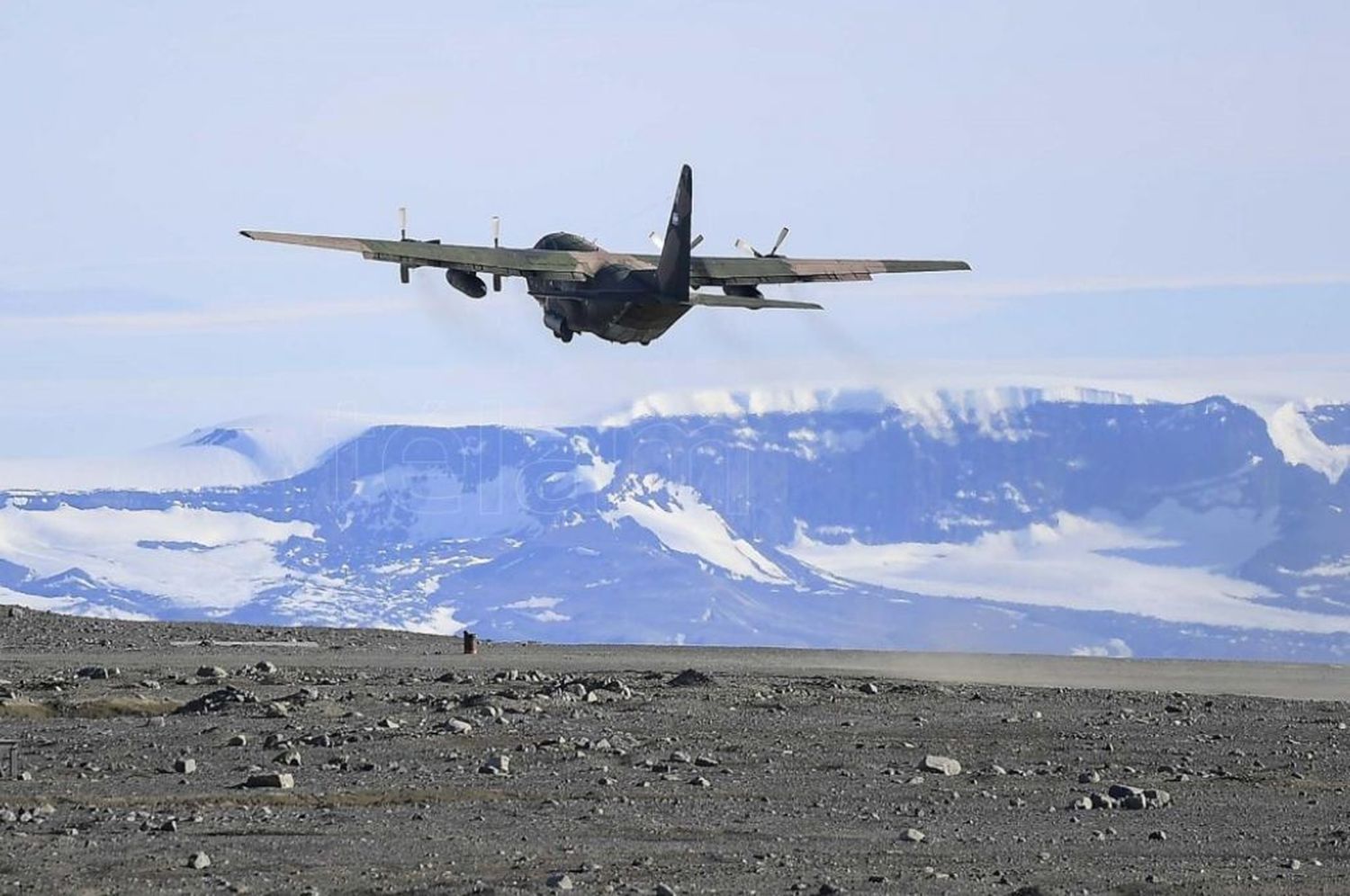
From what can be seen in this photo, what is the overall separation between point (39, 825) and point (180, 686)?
26.0 meters

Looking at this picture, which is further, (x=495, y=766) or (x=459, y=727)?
(x=459, y=727)

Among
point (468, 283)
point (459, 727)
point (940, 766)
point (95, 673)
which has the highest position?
point (468, 283)

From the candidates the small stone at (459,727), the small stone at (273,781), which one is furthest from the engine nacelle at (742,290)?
the small stone at (273,781)

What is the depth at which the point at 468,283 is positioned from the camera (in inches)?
3221

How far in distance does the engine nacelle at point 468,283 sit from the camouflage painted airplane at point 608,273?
28mm

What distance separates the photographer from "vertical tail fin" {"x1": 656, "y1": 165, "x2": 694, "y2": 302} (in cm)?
7950

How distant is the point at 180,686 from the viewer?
59.0m

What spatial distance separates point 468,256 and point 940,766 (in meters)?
44.1

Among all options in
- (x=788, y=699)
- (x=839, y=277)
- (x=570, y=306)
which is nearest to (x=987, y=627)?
(x=839, y=277)

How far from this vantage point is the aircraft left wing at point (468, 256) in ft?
260

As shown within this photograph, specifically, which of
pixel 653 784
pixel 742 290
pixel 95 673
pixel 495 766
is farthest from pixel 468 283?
pixel 653 784

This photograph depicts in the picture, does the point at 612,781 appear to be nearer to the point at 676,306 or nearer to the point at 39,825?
the point at 39,825

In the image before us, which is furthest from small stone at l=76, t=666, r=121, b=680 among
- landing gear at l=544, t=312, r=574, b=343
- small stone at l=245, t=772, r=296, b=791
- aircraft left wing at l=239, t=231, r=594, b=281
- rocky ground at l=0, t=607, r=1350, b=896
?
landing gear at l=544, t=312, r=574, b=343

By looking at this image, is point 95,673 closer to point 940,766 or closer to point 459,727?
point 459,727
